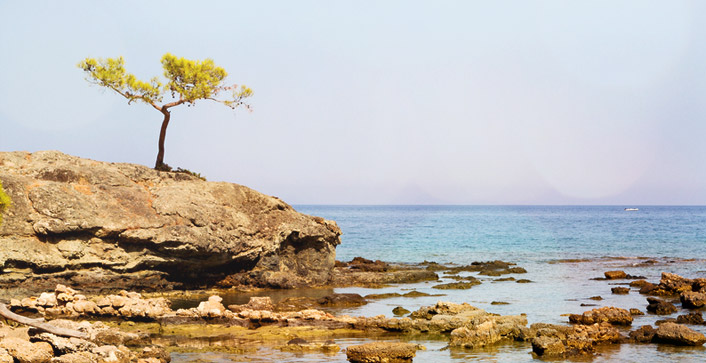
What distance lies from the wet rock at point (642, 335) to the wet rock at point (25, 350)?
19836mm

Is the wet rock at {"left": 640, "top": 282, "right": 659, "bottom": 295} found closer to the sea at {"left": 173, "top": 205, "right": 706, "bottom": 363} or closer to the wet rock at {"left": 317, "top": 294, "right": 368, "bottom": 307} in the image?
the sea at {"left": 173, "top": 205, "right": 706, "bottom": 363}

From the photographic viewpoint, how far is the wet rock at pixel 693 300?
31562 mm

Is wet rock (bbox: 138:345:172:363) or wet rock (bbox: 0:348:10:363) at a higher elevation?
wet rock (bbox: 0:348:10:363)

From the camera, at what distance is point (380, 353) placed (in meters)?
20.2

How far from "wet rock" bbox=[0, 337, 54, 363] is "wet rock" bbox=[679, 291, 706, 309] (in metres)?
28.8

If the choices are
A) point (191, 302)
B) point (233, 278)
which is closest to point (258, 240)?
point (233, 278)

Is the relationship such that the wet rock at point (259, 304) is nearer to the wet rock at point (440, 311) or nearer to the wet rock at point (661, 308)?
the wet rock at point (440, 311)

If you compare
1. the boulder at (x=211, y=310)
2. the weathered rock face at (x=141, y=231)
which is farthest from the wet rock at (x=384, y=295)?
the boulder at (x=211, y=310)

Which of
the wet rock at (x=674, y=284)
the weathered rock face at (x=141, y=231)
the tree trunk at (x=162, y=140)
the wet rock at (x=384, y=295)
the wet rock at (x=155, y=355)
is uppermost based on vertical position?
the tree trunk at (x=162, y=140)

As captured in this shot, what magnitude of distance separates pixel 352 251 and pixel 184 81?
130 feet

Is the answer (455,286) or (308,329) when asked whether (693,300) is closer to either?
(455,286)

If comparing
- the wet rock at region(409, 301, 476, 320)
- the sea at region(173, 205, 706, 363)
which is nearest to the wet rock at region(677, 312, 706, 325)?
the sea at region(173, 205, 706, 363)

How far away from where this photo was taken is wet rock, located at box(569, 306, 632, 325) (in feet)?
87.1

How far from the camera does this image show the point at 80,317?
26984 millimetres
